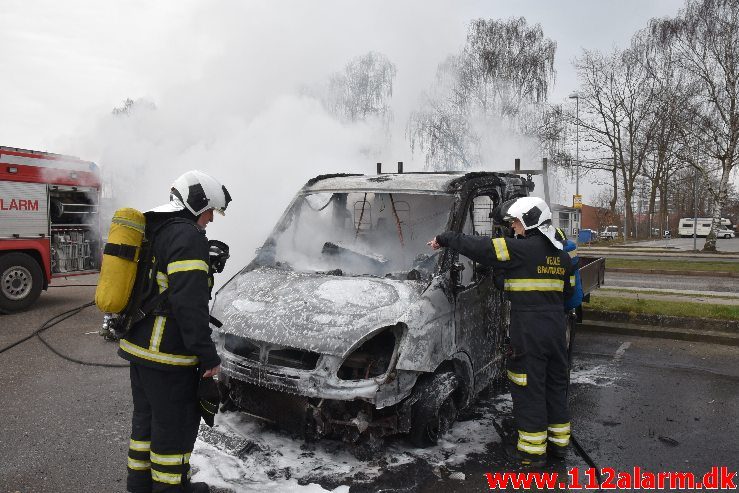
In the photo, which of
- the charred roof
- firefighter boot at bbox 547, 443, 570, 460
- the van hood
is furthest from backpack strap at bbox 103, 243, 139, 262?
firefighter boot at bbox 547, 443, 570, 460

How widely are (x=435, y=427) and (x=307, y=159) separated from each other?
6.90 m

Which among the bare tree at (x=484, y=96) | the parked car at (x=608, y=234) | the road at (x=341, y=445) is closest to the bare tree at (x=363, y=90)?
the bare tree at (x=484, y=96)

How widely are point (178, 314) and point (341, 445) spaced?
66.8 inches

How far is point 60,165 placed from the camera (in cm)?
947

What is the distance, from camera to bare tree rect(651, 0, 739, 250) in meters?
21.5

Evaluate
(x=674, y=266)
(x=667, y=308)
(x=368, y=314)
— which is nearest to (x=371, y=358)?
(x=368, y=314)

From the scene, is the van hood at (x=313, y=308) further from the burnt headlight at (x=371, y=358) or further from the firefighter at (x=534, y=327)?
the firefighter at (x=534, y=327)

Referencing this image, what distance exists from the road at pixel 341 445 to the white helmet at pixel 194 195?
1717 mm

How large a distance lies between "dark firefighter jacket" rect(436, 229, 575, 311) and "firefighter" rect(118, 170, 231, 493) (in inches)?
69.0

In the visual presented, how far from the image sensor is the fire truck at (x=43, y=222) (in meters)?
8.55

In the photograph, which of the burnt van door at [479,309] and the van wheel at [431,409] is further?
the burnt van door at [479,309]

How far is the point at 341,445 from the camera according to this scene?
12.5ft

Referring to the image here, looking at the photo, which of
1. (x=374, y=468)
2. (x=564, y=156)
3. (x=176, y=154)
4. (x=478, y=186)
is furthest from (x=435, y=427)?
(x=564, y=156)

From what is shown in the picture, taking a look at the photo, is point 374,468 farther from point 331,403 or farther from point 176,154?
point 176,154
